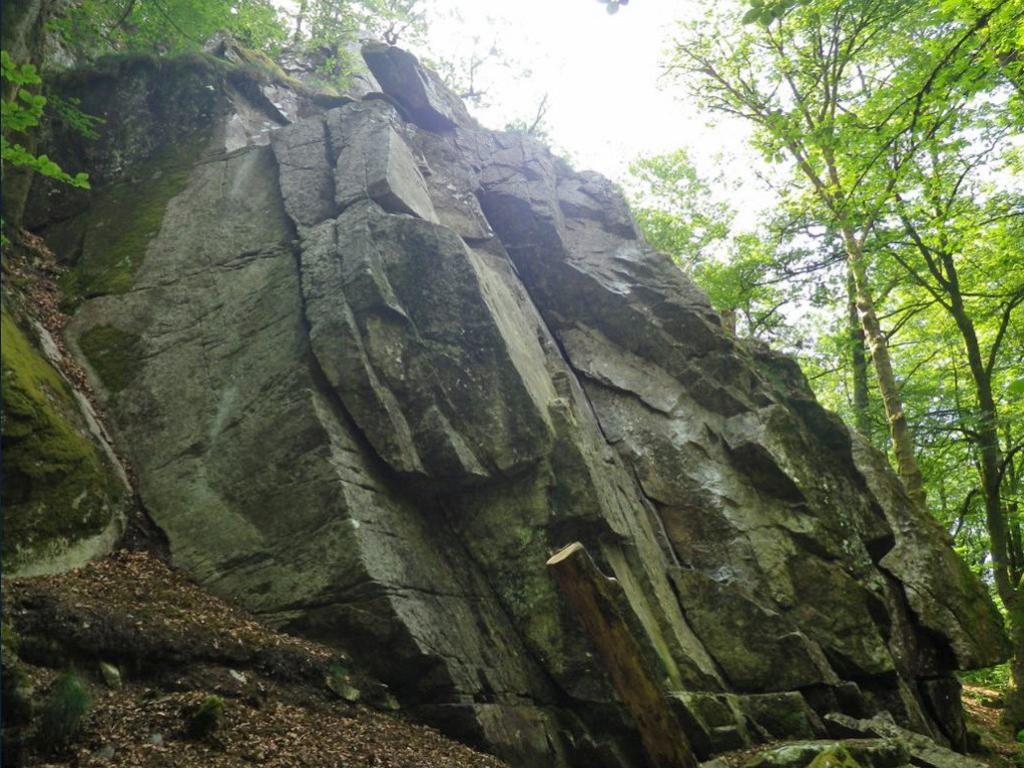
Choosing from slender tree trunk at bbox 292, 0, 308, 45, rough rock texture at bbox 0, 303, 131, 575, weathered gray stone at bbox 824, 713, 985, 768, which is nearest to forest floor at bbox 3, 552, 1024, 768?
→ rough rock texture at bbox 0, 303, 131, 575

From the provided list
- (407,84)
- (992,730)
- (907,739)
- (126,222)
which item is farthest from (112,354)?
(992,730)

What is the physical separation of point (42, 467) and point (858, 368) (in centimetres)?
1933

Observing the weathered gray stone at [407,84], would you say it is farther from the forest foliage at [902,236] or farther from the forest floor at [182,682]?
the forest floor at [182,682]

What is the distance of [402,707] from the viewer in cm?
774

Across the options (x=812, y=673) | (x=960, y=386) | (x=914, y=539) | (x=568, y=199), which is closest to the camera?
(x=812, y=673)

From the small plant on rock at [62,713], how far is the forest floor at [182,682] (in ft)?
0.19

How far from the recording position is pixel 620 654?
24.3ft

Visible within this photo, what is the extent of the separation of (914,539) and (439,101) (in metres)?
13.8

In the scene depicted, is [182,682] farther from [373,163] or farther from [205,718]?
[373,163]

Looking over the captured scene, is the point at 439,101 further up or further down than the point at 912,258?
further up

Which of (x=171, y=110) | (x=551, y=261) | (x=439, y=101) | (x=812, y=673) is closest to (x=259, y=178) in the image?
(x=171, y=110)

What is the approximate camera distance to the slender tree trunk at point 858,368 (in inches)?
764

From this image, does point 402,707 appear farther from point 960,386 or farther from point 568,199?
point 960,386

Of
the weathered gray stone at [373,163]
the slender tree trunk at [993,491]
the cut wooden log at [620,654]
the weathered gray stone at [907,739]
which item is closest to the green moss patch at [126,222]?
the weathered gray stone at [373,163]
